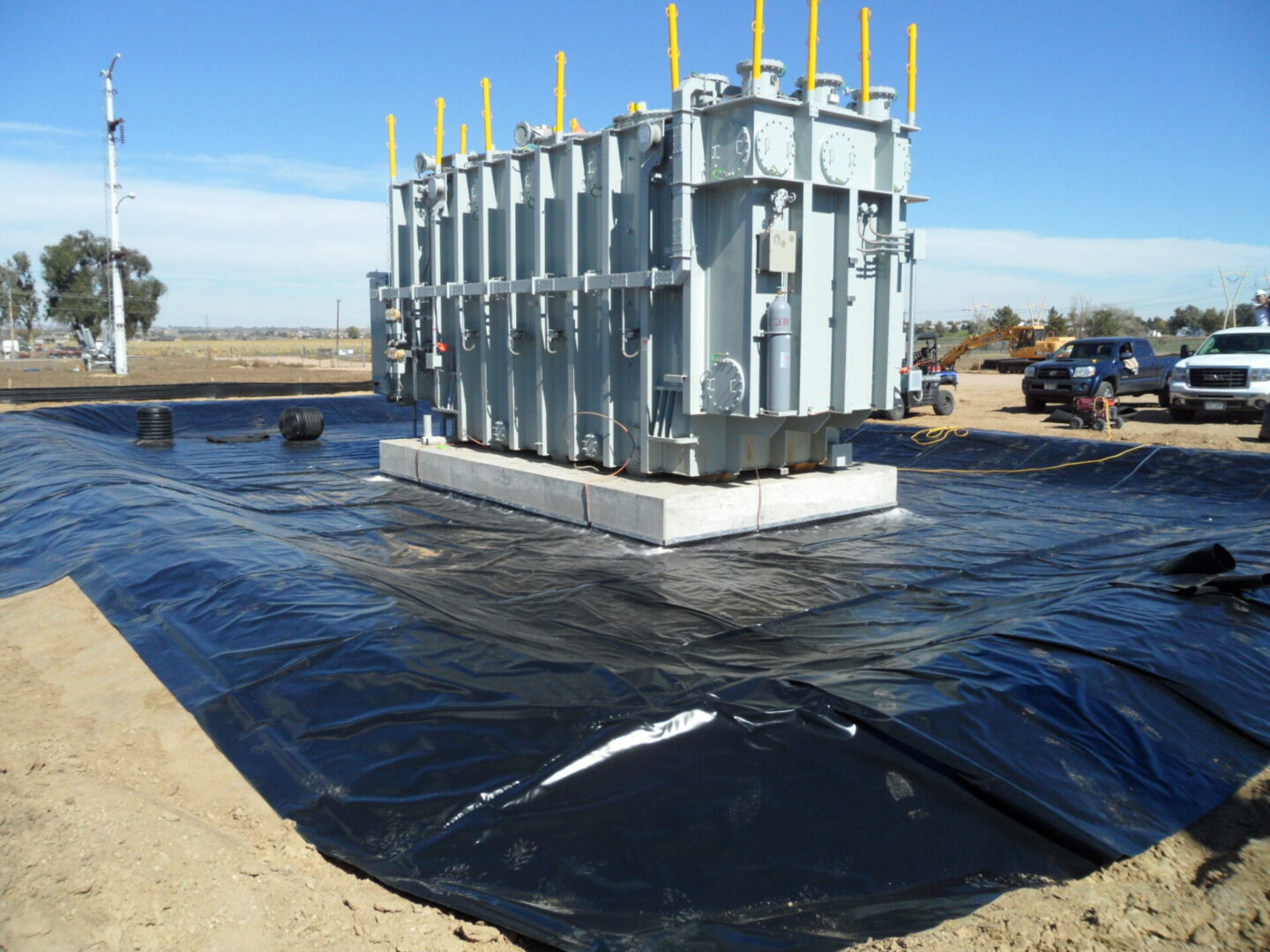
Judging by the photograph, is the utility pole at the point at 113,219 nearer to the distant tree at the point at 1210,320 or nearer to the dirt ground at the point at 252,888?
the dirt ground at the point at 252,888

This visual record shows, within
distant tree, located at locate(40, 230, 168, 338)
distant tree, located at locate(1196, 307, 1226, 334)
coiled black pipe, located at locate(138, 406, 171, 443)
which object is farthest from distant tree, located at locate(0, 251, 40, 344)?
distant tree, located at locate(1196, 307, 1226, 334)

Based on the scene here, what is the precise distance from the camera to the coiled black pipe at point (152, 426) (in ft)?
53.2

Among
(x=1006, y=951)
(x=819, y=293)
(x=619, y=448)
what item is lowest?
(x=1006, y=951)

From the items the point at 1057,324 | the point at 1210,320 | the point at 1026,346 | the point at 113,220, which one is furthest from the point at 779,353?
the point at 1210,320

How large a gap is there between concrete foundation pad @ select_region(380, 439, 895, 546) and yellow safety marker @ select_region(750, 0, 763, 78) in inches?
142

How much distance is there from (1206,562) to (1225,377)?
15.0 meters

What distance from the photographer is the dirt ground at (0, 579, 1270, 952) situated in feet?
10.2

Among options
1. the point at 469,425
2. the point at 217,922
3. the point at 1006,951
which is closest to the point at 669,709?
the point at 1006,951

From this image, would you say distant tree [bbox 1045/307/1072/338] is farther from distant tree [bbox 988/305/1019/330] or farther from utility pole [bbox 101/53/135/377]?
utility pole [bbox 101/53/135/377]

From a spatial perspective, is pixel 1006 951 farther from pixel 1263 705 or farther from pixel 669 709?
pixel 1263 705

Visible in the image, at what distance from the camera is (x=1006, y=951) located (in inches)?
121

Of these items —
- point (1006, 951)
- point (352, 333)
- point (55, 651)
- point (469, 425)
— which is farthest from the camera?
point (352, 333)

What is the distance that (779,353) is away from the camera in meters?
8.41

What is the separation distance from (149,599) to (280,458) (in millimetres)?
7951
